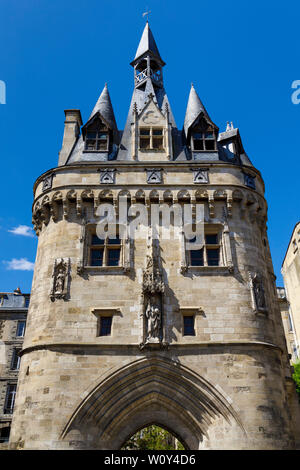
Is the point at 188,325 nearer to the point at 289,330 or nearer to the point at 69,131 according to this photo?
the point at 69,131

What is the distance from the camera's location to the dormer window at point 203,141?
18188mm

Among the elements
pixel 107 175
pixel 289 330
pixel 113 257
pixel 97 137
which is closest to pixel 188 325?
pixel 113 257

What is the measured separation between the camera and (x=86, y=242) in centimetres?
1580

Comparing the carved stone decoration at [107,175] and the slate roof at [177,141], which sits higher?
the slate roof at [177,141]

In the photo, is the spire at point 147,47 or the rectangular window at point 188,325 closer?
the rectangular window at point 188,325

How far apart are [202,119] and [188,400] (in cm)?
1263

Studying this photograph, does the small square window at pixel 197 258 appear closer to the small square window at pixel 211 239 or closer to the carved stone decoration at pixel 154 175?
the small square window at pixel 211 239

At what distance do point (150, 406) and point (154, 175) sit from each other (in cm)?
920

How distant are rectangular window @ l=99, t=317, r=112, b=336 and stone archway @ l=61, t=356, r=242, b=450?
1.52 meters

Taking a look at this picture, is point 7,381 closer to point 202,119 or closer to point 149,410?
point 149,410

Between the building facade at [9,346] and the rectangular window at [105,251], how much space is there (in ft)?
60.0

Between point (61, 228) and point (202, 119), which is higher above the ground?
point (202, 119)

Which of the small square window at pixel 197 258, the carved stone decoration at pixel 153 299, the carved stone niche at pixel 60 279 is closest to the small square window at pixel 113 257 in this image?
the carved stone decoration at pixel 153 299
